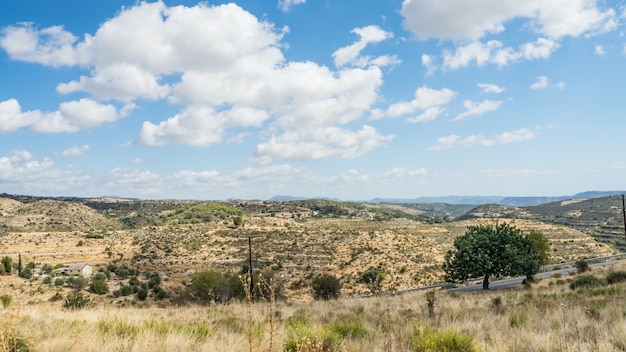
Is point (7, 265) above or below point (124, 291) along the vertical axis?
above

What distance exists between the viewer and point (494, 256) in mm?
31078

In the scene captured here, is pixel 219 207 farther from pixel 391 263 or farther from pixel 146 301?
pixel 146 301

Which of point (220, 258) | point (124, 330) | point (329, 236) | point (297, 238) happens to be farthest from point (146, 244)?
point (124, 330)

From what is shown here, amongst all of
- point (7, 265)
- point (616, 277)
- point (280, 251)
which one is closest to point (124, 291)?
point (7, 265)

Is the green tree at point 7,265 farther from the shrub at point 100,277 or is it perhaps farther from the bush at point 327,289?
the bush at point 327,289

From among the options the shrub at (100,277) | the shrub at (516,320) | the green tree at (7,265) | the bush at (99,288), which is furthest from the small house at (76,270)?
the shrub at (516,320)

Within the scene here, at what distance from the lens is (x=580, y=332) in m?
6.94

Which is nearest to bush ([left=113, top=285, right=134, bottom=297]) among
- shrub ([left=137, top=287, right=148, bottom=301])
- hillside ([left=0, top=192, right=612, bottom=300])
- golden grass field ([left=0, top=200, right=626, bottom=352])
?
golden grass field ([left=0, top=200, right=626, bottom=352])

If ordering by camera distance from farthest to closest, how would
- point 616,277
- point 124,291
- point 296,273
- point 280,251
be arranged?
point 280,251 < point 296,273 < point 124,291 < point 616,277

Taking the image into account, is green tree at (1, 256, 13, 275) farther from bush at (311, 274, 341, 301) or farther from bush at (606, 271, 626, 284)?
bush at (606, 271, 626, 284)

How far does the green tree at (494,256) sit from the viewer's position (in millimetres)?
30359

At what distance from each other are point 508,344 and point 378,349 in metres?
2.21

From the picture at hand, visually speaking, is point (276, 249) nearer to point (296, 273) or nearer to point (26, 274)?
point (296, 273)

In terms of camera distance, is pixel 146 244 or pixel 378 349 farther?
pixel 146 244
